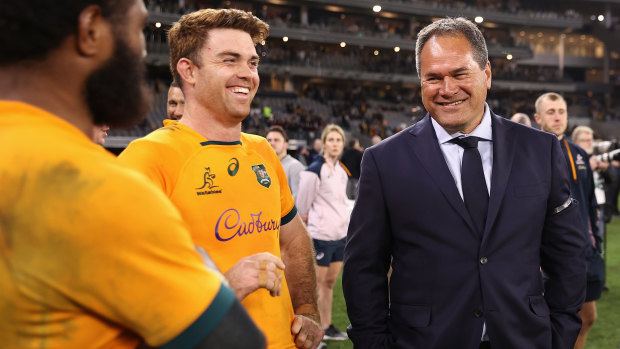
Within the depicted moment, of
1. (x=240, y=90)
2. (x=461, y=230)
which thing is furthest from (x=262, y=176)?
(x=461, y=230)

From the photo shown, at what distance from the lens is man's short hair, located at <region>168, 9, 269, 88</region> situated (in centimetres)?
220

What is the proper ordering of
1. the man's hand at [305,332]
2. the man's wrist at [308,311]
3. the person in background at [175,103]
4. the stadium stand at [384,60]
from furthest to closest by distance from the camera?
the stadium stand at [384,60], the person in background at [175,103], the man's wrist at [308,311], the man's hand at [305,332]

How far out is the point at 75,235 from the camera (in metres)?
0.89

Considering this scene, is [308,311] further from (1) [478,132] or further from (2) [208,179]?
(1) [478,132]

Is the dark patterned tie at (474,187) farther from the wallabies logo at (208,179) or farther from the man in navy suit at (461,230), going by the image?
the wallabies logo at (208,179)

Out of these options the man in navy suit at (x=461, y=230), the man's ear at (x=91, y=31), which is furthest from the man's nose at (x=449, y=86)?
the man's ear at (x=91, y=31)

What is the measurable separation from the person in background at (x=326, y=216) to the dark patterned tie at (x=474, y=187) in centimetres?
355

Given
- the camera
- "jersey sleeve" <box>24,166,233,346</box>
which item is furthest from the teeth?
the camera

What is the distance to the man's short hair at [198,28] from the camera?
7.22 ft

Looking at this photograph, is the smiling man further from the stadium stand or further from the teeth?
the stadium stand

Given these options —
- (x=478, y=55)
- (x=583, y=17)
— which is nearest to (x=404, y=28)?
(x=583, y=17)

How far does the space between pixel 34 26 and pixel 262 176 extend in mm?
1261

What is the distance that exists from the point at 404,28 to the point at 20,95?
4315 centimetres

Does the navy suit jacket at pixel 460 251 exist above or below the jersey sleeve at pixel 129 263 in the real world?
below
